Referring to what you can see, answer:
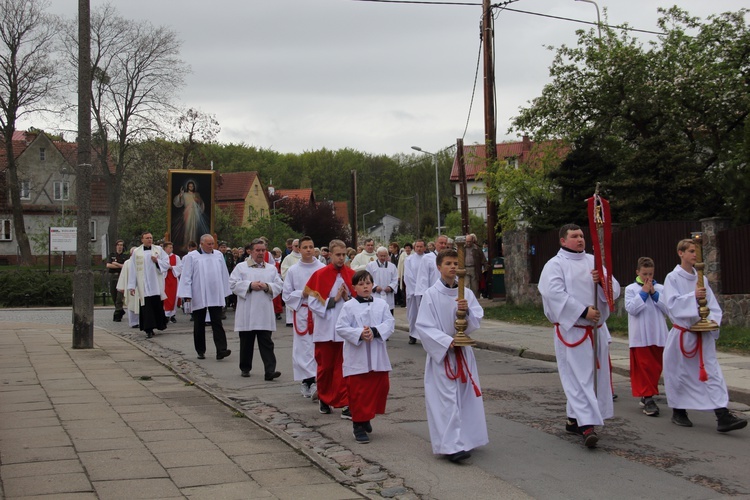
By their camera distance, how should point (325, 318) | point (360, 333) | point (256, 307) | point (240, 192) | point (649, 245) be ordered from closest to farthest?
1. point (360, 333)
2. point (325, 318)
3. point (256, 307)
4. point (649, 245)
5. point (240, 192)

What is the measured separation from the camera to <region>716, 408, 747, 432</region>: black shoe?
8109mm

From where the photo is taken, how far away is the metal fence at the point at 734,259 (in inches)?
636

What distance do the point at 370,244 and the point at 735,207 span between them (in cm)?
808

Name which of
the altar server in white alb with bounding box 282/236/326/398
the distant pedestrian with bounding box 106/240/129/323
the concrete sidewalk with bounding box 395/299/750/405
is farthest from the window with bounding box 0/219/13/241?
the altar server in white alb with bounding box 282/236/326/398

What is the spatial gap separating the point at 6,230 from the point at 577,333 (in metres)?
68.4

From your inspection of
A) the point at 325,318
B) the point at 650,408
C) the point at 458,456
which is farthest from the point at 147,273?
the point at 458,456

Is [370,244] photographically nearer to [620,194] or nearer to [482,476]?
[620,194]

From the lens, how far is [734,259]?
16422 millimetres

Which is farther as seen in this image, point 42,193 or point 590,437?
point 42,193

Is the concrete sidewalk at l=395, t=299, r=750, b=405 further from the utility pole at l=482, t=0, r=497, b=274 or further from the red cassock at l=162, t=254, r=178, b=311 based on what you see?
the red cassock at l=162, t=254, r=178, b=311

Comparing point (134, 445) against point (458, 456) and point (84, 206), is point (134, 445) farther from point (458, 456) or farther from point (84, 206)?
point (84, 206)

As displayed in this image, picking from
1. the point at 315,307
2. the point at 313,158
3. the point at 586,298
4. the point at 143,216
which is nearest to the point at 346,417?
the point at 315,307

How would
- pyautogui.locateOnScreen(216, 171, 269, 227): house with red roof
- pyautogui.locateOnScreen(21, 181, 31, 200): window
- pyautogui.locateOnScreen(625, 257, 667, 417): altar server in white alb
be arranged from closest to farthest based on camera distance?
1. pyautogui.locateOnScreen(625, 257, 667, 417): altar server in white alb
2. pyautogui.locateOnScreen(21, 181, 31, 200): window
3. pyautogui.locateOnScreen(216, 171, 269, 227): house with red roof

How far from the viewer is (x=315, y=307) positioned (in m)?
9.71
